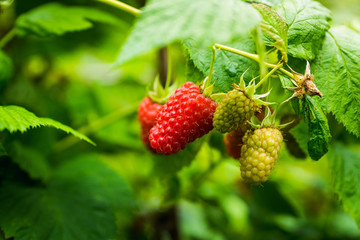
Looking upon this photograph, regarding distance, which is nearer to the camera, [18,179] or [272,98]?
[272,98]

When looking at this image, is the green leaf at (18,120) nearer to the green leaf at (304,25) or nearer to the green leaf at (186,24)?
the green leaf at (186,24)

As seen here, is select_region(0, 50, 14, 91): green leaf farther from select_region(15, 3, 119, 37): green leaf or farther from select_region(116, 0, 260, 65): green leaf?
select_region(116, 0, 260, 65): green leaf

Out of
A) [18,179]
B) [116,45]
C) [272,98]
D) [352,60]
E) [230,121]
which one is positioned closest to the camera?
[230,121]

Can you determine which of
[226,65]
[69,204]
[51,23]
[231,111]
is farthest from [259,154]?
[51,23]

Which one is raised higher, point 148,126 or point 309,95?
point 309,95

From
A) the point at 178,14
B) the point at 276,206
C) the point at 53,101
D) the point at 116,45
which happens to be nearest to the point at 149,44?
the point at 178,14

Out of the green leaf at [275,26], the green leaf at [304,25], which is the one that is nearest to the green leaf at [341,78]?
the green leaf at [304,25]

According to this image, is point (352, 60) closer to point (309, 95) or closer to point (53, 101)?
point (309, 95)
